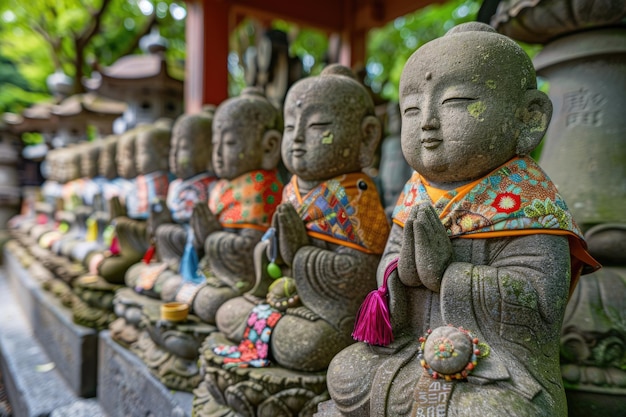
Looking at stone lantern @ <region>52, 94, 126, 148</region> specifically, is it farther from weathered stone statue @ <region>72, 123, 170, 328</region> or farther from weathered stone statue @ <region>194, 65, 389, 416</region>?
weathered stone statue @ <region>194, 65, 389, 416</region>

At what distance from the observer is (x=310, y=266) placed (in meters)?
2.39

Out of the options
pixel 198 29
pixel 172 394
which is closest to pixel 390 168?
pixel 198 29

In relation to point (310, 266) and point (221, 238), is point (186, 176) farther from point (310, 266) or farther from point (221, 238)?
point (310, 266)

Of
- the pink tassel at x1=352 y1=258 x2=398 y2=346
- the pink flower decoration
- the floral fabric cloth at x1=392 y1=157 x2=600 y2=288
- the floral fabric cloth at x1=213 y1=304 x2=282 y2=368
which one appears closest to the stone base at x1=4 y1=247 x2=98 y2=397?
the floral fabric cloth at x1=213 y1=304 x2=282 y2=368

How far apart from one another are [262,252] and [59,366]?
10.7 ft

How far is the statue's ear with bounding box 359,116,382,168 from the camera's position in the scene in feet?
8.47

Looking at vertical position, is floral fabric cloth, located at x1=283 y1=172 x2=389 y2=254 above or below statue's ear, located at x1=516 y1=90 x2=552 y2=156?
below

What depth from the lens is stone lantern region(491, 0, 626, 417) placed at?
A: 2.33m

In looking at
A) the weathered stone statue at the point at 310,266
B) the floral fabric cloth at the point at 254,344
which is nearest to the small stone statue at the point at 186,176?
the weathered stone statue at the point at 310,266

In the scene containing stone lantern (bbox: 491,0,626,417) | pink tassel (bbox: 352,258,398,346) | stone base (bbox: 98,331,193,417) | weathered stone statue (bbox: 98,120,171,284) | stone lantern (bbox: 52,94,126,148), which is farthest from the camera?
stone lantern (bbox: 52,94,126,148)

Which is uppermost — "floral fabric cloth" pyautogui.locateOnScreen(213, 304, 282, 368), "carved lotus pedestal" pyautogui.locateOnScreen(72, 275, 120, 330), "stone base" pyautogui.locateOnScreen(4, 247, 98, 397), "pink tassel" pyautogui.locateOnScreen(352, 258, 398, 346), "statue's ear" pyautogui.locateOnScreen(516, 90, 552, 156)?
"statue's ear" pyautogui.locateOnScreen(516, 90, 552, 156)

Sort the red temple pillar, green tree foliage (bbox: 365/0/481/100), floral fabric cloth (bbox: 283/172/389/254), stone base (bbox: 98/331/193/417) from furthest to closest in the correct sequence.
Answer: green tree foliage (bbox: 365/0/481/100), the red temple pillar, stone base (bbox: 98/331/193/417), floral fabric cloth (bbox: 283/172/389/254)

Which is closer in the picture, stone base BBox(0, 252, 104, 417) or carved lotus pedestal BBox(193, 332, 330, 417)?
carved lotus pedestal BBox(193, 332, 330, 417)

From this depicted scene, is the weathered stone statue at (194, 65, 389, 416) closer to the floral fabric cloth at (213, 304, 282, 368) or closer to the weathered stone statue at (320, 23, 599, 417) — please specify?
the floral fabric cloth at (213, 304, 282, 368)
